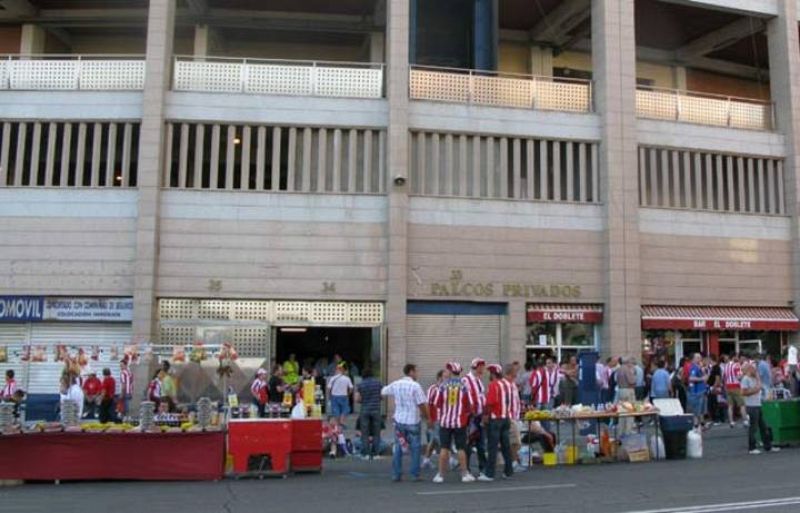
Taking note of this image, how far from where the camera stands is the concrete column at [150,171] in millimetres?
22766

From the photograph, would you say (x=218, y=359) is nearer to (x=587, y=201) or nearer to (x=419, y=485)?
(x=419, y=485)

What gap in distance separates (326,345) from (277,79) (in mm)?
7863

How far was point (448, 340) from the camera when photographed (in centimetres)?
2420

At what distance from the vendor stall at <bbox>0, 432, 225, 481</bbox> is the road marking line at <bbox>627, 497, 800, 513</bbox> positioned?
22.4ft

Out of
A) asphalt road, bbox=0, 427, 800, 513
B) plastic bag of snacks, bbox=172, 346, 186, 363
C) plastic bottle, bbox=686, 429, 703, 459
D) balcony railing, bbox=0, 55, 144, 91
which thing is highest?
balcony railing, bbox=0, 55, 144, 91

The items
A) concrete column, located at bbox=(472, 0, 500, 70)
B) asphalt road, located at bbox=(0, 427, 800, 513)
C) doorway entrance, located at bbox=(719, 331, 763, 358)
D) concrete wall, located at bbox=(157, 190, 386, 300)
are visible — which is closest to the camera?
asphalt road, located at bbox=(0, 427, 800, 513)

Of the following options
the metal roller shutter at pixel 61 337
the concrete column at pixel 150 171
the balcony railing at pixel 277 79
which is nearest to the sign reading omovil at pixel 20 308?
the metal roller shutter at pixel 61 337

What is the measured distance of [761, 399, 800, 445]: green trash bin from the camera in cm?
1603

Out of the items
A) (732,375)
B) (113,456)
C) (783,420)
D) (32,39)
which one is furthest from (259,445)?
(32,39)

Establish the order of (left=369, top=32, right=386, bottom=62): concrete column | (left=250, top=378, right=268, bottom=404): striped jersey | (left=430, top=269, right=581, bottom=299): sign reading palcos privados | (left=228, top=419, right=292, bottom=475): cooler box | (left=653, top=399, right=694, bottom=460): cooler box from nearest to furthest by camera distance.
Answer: (left=228, top=419, right=292, bottom=475): cooler box < (left=653, top=399, right=694, bottom=460): cooler box < (left=250, top=378, right=268, bottom=404): striped jersey < (left=430, top=269, right=581, bottom=299): sign reading palcos privados < (left=369, top=32, right=386, bottom=62): concrete column

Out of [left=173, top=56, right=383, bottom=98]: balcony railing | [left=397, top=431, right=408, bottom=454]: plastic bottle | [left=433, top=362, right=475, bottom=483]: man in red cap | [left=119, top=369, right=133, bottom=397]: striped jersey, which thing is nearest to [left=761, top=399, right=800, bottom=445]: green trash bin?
[left=433, top=362, right=475, bottom=483]: man in red cap

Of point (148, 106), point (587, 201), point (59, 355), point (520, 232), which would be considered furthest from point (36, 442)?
point (587, 201)

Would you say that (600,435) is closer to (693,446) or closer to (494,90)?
(693,446)

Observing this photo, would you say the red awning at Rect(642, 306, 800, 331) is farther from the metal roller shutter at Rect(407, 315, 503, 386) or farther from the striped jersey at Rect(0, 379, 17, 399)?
the striped jersey at Rect(0, 379, 17, 399)
